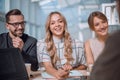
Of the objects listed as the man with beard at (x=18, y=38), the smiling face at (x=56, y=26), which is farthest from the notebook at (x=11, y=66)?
the man with beard at (x=18, y=38)

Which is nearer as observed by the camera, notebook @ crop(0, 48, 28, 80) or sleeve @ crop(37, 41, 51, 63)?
notebook @ crop(0, 48, 28, 80)

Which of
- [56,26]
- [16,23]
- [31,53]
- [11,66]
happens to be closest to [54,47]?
[56,26]

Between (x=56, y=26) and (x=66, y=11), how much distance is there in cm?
153

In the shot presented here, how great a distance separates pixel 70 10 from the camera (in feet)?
11.6

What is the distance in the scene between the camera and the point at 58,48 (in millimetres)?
1994

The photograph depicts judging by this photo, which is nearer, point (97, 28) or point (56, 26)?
point (56, 26)

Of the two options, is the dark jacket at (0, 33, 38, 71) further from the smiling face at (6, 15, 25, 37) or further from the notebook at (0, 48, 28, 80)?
the notebook at (0, 48, 28, 80)

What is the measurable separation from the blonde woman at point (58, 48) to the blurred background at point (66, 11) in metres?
1.40

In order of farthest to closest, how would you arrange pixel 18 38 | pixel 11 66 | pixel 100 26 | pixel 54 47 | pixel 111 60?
1. pixel 100 26
2. pixel 18 38
3. pixel 54 47
4. pixel 11 66
5. pixel 111 60

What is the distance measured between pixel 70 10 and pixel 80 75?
6.69ft

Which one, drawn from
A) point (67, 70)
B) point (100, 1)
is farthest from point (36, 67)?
point (100, 1)

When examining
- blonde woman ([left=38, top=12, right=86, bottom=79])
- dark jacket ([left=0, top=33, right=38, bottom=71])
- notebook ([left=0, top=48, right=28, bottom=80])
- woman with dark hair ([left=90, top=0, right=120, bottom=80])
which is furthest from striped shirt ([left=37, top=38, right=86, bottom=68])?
woman with dark hair ([left=90, top=0, right=120, bottom=80])

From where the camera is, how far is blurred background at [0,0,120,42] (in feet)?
11.3

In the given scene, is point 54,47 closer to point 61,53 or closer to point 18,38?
point 61,53
